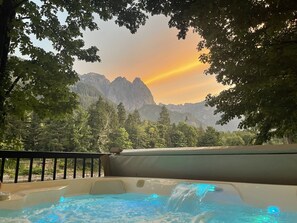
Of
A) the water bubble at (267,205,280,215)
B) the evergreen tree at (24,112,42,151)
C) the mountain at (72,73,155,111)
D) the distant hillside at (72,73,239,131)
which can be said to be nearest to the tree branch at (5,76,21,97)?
the water bubble at (267,205,280,215)

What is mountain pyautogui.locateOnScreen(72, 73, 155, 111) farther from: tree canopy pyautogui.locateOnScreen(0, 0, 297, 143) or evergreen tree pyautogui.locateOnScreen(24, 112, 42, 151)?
tree canopy pyautogui.locateOnScreen(0, 0, 297, 143)

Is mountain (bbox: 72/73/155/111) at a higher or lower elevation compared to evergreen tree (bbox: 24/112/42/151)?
higher

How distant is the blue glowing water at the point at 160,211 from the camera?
5.21ft

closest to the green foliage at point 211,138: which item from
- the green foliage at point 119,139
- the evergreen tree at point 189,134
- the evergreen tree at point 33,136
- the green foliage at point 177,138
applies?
the evergreen tree at point 189,134

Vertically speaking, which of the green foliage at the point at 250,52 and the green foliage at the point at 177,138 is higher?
the green foliage at the point at 177,138

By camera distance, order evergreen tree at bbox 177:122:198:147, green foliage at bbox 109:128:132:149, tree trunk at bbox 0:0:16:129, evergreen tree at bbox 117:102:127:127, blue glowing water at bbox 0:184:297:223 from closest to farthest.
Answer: blue glowing water at bbox 0:184:297:223, tree trunk at bbox 0:0:16:129, green foliage at bbox 109:128:132:149, evergreen tree at bbox 117:102:127:127, evergreen tree at bbox 177:122:198:147

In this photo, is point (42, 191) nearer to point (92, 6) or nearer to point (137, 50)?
point (92, 6)

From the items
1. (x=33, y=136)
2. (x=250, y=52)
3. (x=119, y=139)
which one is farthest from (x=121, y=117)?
(x=250, y=52)

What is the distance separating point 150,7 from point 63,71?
2.09 metres

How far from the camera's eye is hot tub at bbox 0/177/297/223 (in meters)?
1.62

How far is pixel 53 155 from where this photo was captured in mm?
2836

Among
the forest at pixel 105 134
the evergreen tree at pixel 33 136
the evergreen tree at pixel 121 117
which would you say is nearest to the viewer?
the evergreen tree at pixel 33 136

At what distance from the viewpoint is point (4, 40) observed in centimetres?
402

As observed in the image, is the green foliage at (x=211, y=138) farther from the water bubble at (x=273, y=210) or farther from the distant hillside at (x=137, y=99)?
the distant hillside at (x=137, y=99)
